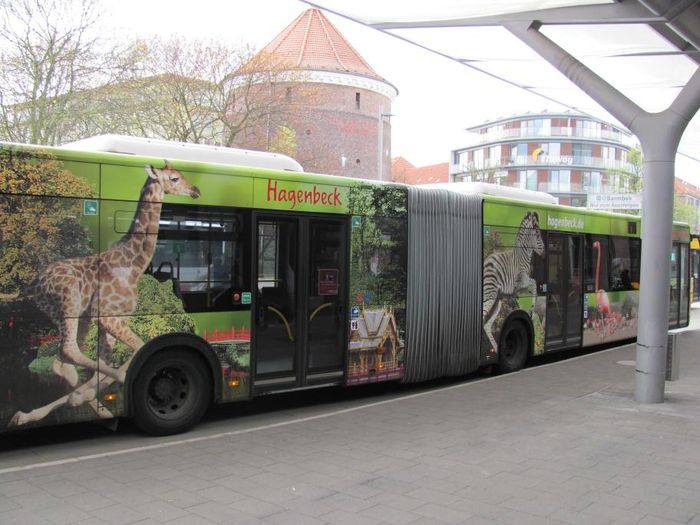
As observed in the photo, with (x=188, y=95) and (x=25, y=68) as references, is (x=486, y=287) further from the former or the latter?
(x=188, y=95)

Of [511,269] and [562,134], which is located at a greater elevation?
[562,134]

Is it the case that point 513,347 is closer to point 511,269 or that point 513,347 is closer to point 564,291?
point 511,269

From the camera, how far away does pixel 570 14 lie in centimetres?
750

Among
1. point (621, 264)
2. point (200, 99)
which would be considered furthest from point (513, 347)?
point (200, 99)

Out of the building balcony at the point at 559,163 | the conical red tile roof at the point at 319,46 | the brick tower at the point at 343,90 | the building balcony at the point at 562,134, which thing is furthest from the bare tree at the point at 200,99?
the building balcony at the point at 562,134

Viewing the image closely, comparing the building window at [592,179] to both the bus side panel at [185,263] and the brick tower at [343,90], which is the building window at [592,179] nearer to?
the brick tower at [343,90]

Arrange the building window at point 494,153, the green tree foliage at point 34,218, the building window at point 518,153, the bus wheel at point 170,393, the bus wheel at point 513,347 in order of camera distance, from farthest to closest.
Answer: the building window at point 494,153
the building window at point 518,153
the bus wheel at point 513,347
the bus wheel at point 170,393
the green tree foliage at point 34,218

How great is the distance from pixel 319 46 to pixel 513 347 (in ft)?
146

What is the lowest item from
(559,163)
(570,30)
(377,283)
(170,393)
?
(170,393)

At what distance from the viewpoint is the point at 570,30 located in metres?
8.50

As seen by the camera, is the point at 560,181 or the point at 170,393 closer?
the point at 170,393

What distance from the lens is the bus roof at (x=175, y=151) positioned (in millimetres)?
6477

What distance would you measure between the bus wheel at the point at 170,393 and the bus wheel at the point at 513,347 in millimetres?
5594

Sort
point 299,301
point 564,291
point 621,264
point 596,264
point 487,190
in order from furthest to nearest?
point 621,264
point 596,264
point 564,291
point 487,190
point 299,301
